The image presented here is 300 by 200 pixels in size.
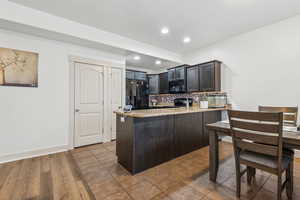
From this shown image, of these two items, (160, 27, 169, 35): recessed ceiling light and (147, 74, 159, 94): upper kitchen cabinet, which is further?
(147, 74, 159, 94): upper kitchen cabinet

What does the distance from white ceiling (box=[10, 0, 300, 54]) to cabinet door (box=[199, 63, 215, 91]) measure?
2.87 ft

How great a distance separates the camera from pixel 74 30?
2871mm

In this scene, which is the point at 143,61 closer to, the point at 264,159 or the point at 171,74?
the point at 171,74

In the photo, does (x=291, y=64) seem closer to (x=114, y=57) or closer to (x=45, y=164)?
(x=114, y=57)

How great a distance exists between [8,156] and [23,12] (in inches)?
106

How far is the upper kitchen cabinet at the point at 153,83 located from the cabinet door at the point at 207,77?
203 cm

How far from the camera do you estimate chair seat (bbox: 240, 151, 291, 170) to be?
1377 millimetres

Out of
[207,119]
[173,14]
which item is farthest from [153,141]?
[173,14]

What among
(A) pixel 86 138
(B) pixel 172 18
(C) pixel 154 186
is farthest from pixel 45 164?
(B) pixel 172 18

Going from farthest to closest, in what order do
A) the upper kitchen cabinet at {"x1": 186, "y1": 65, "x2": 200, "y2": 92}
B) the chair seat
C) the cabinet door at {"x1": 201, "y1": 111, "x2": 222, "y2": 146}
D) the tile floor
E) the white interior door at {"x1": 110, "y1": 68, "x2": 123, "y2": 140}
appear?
1. the upper kitchen cabinet at {"x1": 186, "y1": 65, "x2": 200, "y2": 92}
2. the white interior door at {"x1": 110, "y1": 68, "x2": 123, "y2": 140}
3. the cabinet door at {"x1": 201, "y1": 111, "x2": 222, "y2": 146}
4. the tile floor
5. the chair seat

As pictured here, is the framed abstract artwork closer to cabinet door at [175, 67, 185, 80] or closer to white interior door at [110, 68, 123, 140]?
white interior door at [110, 68, 123, 140]

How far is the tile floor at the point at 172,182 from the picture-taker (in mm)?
1628

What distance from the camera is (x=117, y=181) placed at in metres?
1.93

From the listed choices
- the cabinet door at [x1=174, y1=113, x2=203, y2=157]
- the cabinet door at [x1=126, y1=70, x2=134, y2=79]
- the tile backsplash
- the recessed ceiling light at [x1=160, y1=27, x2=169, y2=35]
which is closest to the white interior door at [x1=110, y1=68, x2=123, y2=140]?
the cabinet door at [x1=126, y1=70, x2=134, y2=79]
